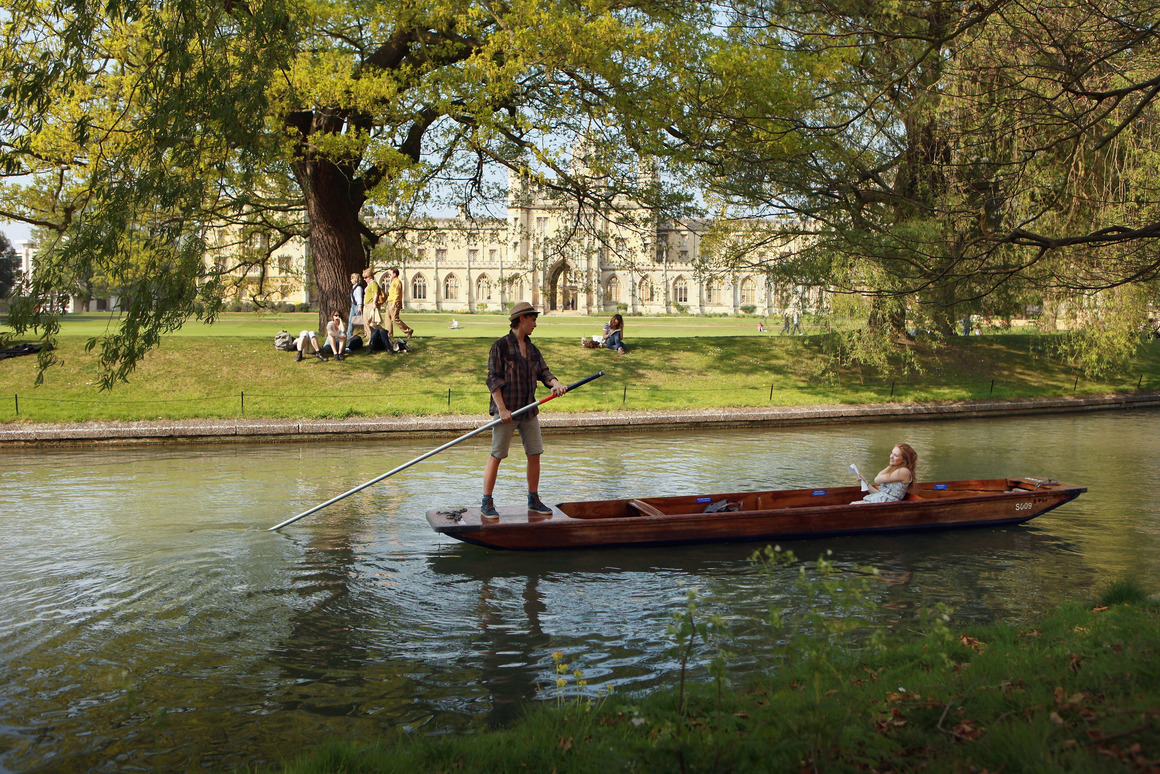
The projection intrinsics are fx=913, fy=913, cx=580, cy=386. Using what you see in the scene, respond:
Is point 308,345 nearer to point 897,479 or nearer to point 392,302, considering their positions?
point 392,302

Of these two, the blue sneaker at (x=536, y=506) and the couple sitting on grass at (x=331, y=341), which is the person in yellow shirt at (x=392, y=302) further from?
the blue sneaker at (x=536, y=506)

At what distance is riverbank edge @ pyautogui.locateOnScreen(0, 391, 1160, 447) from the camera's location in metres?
13.2

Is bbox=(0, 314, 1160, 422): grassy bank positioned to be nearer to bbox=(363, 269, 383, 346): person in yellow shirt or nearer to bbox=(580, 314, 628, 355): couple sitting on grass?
bbox=(580, 314, 628, 355): couple sitting on grass

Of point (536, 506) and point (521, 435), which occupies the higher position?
point (521, 435)

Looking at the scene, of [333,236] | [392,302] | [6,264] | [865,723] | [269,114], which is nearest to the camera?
[865,723]

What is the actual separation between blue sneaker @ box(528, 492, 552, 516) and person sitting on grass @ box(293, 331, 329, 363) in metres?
11.1

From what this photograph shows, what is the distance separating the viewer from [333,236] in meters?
18.6

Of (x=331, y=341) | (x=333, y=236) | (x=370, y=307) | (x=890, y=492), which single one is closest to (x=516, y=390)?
(x=890, y=492)

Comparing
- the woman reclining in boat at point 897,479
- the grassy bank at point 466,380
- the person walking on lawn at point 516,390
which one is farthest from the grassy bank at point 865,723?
the grassy bank at point 466,380

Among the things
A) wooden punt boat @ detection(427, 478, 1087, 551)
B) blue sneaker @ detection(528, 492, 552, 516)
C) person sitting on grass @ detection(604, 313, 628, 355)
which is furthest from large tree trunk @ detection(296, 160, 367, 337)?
wooden punt boat @ detection(427, 478, 1087, 551)

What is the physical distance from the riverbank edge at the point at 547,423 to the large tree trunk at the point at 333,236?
5296 mm

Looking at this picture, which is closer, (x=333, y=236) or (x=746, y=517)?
(x=746, y=517)

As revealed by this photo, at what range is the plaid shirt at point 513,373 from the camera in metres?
7.38

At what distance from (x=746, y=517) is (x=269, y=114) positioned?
9.81 metres
